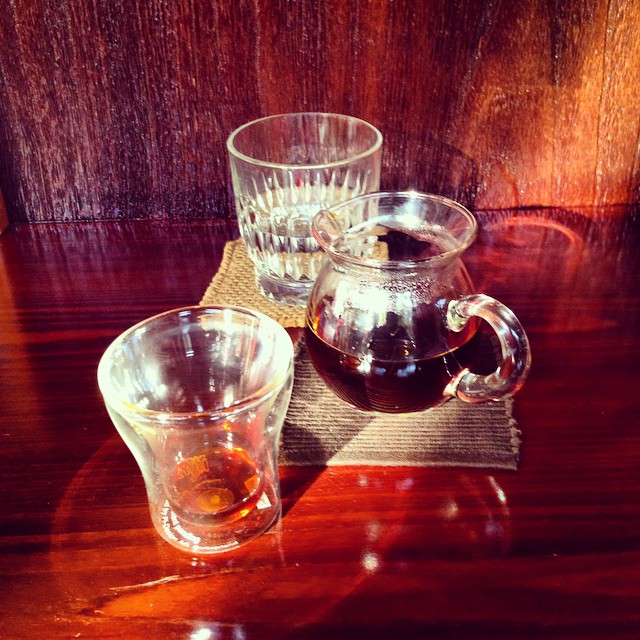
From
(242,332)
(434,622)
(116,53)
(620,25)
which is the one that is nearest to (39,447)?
(242,332)

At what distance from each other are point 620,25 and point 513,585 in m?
0.67

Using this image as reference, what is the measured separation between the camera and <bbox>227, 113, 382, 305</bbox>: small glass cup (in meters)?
0.67

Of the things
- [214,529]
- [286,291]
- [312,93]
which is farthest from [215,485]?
[312,93]

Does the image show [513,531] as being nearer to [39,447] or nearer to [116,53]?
[39,447]

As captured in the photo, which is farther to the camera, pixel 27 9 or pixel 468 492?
pixel 27 9

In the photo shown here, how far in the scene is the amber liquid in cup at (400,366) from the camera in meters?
0.48

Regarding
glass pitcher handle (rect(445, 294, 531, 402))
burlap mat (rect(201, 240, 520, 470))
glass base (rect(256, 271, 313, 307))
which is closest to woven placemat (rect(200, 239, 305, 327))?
glass base (rect(256, 271, 313, 307))

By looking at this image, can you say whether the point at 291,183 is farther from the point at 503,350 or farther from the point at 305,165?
the point at 503,350

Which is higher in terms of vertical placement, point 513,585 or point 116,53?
point 116,53

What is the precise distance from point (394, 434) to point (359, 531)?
0.31 feet

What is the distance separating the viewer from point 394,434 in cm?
52

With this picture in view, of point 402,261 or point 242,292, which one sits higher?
point 402,261

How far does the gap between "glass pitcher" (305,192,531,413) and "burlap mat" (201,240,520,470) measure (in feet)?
0.06

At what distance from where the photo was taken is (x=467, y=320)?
19.4 inches
